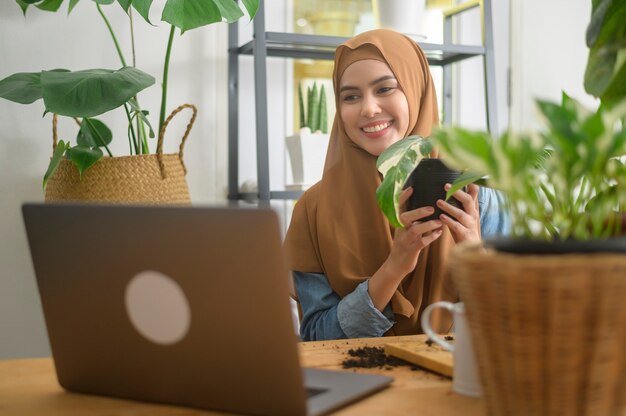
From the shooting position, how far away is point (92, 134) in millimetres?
2043

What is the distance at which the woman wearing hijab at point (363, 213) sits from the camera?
167 cm

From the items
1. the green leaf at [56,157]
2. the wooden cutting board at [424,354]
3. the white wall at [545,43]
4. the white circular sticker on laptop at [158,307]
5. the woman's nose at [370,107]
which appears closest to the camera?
the white circular sticker on laptop at [158,307]

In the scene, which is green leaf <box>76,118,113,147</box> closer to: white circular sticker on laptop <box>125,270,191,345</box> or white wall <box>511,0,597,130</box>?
white circular sticker on laptop <box>125,270,191,345</box>

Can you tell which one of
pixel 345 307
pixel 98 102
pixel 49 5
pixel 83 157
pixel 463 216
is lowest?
pixel 345 307

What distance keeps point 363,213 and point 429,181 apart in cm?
63

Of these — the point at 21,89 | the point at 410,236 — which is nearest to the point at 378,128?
the point at 410,236

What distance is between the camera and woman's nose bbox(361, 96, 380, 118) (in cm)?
175

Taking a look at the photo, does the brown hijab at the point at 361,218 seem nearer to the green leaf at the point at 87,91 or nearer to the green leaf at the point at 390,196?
the green leaf at the point at 87,91

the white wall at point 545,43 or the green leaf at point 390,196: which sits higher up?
the white wall at point 545,43

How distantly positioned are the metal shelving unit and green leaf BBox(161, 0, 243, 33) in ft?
1.18

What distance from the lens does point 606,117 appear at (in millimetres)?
596

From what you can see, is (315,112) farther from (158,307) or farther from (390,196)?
(158,307)

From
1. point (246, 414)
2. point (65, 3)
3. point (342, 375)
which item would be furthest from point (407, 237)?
point (65, 3)

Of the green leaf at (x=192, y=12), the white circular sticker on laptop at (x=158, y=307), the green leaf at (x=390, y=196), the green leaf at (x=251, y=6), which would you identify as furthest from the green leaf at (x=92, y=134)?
the white circular sticker on laptop at (x=158, y=307)
